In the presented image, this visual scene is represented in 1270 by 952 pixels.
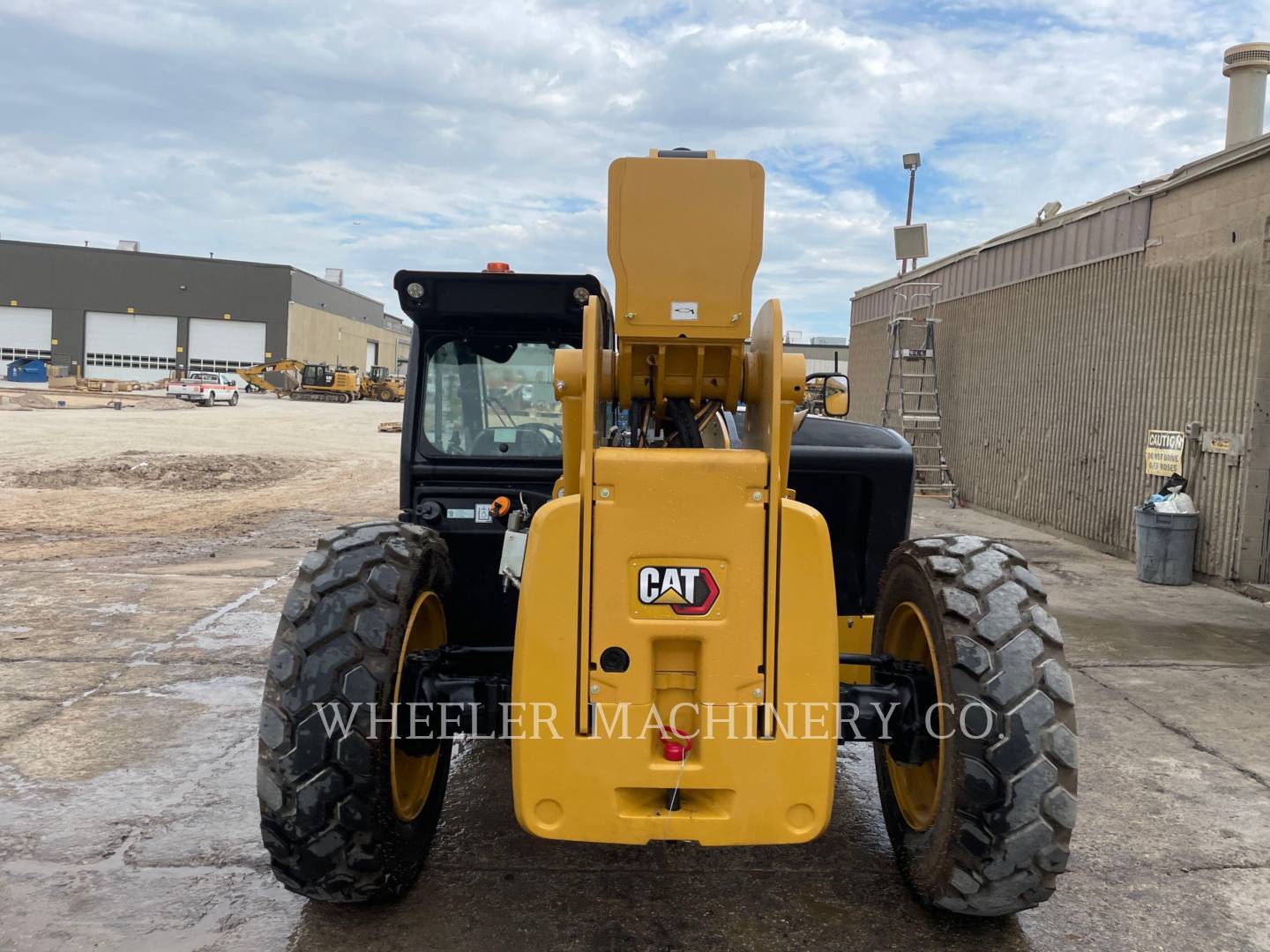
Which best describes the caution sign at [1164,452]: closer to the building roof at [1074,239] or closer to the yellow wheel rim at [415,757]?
the building roof at [1074,239]

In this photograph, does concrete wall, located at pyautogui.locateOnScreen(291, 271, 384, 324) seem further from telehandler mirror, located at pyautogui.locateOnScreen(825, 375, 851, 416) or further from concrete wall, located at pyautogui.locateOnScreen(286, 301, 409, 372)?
telehandler mirror, located at pyautogui.locateOnScreen(825, 375, 851, 416)

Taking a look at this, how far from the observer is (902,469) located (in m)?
4.53

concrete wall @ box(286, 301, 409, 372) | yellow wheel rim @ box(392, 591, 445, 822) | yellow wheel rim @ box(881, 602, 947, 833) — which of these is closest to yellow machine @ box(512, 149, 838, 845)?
yellow wheel rim @ box(392, 591, 445, 822)

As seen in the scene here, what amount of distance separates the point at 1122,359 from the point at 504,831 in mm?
10180

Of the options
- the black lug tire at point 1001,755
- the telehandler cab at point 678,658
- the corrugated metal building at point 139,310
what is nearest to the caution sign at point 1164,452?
the telehandler cab at point 678,658

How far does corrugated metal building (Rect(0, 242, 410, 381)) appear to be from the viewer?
206 feet

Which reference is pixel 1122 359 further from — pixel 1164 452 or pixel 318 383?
pixel 318 383

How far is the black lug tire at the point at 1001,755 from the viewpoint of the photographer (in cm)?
297

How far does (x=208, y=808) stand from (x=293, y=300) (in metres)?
67.4

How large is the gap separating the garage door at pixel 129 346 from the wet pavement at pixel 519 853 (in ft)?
209

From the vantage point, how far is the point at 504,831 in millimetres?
4051

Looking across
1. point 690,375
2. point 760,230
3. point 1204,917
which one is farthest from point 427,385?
point 1204,917

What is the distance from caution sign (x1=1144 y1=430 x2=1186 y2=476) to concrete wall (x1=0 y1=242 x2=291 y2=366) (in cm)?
6245

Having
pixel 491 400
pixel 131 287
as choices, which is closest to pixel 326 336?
pixel 131 287
